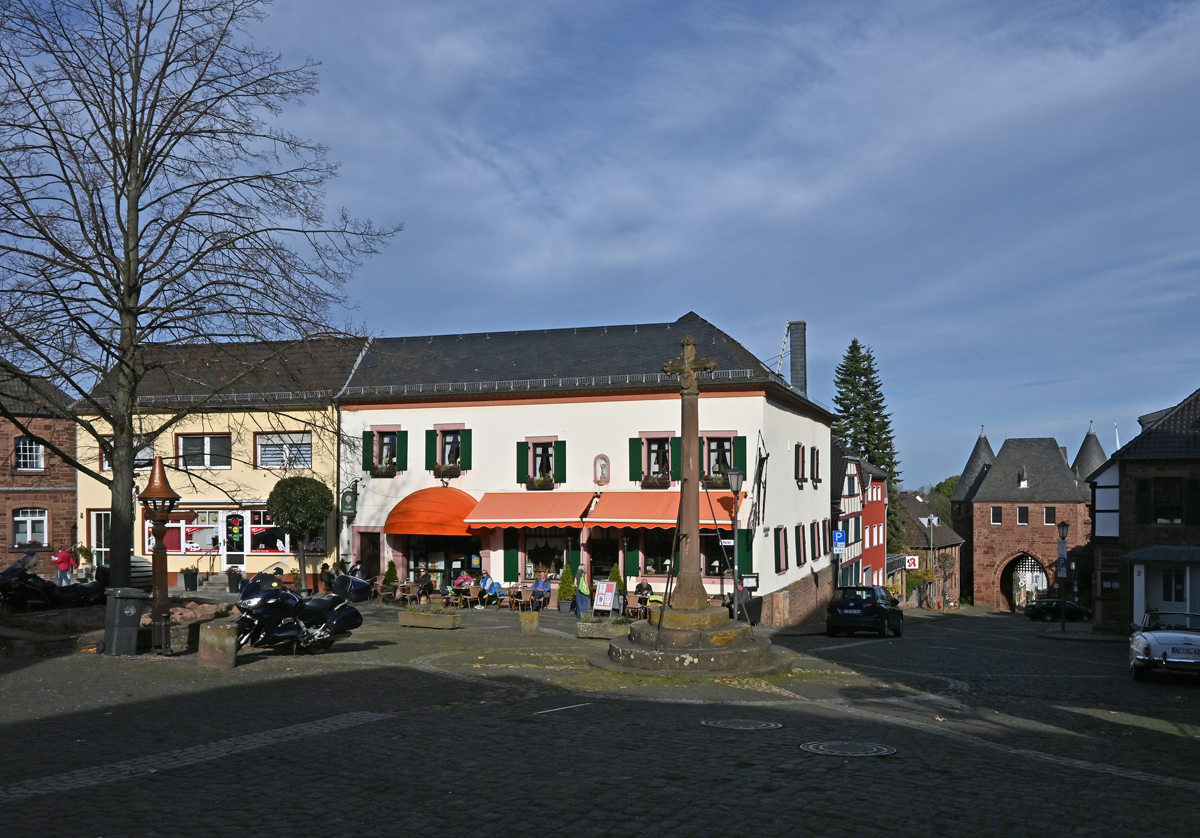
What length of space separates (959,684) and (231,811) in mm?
11823

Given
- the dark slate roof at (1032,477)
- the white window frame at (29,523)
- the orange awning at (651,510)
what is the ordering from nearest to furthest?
the orange awning at (651,510)
the white window frame at (29,523)
the dark slate roof at (1032,477)

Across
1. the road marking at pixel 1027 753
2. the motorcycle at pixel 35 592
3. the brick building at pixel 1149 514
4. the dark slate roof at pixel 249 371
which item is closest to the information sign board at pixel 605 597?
the dark slate roof at pixel 249 371

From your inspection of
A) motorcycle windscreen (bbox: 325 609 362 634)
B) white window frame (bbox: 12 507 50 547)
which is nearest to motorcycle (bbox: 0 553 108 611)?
motorcycle windscreen (bbox: 325 609 362 634)

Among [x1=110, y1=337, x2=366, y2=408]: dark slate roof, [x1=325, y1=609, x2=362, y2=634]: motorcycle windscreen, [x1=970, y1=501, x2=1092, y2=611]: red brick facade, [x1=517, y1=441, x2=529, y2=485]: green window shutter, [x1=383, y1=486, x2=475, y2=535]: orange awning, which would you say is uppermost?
[x1=110, y1=337, x2=366, y2=408]: dark slate roof

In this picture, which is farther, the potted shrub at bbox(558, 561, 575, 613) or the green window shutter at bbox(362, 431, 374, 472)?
the green window shutter at bbox(362, 431, 374, 472)

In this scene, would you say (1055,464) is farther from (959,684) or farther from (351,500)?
(959,684)

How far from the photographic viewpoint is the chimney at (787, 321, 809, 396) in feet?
137

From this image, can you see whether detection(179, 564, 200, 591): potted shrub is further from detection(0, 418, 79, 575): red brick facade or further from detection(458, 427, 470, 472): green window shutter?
detection(458, 427, 470, 472): green window shutter

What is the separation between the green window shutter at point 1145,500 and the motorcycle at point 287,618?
26.2m

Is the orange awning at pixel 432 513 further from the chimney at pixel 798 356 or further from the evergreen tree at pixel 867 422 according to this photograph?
the evergreen tree at pixel 867 422

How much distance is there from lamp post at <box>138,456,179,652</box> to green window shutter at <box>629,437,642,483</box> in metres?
15.9

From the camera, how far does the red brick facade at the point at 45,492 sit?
37.8m

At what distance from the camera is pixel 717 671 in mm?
14945

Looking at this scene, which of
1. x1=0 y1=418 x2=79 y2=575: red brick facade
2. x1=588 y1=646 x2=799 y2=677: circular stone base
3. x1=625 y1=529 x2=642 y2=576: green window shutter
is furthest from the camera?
x1=0 y1=418 x2=79 y2=575: red brick facade
